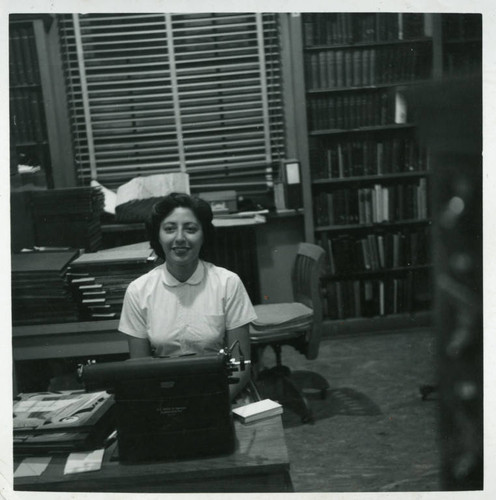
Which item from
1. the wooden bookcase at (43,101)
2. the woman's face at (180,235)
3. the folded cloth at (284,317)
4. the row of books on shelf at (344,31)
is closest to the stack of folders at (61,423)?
the woman's face at (180,235)

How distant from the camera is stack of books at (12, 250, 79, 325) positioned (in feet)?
7.30

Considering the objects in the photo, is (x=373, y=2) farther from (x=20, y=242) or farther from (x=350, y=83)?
(x=350, y=83)

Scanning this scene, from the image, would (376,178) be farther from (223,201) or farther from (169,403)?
(169,403)

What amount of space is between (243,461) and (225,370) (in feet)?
0.71

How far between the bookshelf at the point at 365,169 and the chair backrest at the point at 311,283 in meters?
1.00

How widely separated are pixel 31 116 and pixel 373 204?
2.35m

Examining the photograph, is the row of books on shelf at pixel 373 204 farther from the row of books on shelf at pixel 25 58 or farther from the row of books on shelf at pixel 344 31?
the row of books on shelf at pixel 25 58

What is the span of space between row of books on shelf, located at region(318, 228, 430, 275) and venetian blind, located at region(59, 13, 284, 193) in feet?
2.28

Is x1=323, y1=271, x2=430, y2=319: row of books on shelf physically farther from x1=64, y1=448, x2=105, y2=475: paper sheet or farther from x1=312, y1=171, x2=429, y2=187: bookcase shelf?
x1=64, y1=448, x2=105, y2=475: paper sheet

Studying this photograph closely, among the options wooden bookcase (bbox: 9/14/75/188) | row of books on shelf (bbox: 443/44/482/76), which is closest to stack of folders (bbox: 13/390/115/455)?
row of books on shelf (bbox: 443/44/482/76)

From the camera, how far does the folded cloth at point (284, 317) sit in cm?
308

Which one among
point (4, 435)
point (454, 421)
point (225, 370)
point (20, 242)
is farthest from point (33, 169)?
point (454, 421)

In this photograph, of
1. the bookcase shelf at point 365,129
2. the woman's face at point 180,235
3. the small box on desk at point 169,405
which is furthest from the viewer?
the bookcase shelf at point 365,129

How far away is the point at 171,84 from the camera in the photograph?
426cm
